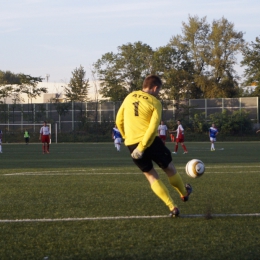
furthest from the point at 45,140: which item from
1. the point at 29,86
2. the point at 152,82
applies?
the point at 29,86

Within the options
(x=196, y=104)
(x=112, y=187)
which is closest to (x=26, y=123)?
(x=196, y=104)

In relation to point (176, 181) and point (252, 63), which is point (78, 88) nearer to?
point (252, 63)

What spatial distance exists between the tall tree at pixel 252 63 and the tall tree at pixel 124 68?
42.8ft

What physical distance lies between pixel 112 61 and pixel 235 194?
68.9m

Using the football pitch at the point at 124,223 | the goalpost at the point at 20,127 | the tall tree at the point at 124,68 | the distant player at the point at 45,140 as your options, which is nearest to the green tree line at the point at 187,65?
the tall tree at the point at 124,68

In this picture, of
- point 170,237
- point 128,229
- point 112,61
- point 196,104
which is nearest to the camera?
point 170,237

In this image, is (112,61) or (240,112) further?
(112,61)

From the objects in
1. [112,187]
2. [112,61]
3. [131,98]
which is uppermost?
[112,61]

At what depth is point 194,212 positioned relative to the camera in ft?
24.7

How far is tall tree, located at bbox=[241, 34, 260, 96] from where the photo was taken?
70.6m

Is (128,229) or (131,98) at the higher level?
(131,98)

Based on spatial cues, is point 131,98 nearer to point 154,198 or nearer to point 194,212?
point 194,212

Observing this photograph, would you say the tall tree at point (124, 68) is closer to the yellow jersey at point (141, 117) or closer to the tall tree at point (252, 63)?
the tall tree at point (252, 63)

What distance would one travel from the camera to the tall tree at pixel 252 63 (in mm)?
70625
